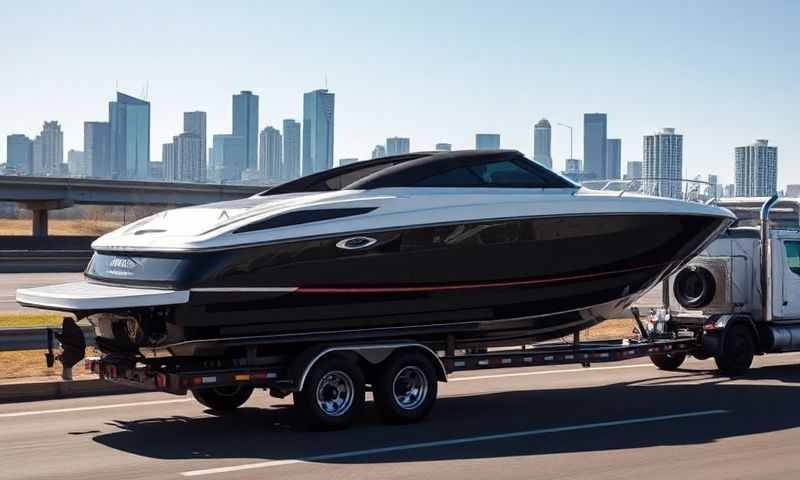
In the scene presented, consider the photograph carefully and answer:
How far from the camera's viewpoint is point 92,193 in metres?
75.5

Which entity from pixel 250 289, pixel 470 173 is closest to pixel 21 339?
pixel 250 289

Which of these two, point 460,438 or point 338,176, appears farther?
point 338,176

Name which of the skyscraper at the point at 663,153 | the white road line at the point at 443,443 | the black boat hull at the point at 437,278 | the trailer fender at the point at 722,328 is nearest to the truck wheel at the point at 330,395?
the black boat hull at the point at 437,278

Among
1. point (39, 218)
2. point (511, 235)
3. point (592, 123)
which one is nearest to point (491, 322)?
point (511, 235)

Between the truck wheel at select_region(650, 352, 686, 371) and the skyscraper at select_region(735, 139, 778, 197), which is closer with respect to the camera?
the truck wheel at select_region(650, 352, 686, 371)

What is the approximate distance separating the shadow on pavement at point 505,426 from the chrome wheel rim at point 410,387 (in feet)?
0.89

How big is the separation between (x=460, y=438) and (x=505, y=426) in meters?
0.97

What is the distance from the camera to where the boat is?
1188cm

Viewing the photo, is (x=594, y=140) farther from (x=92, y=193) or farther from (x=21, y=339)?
(x=21, y=339)

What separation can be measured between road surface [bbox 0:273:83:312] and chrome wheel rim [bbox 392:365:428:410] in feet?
61.8

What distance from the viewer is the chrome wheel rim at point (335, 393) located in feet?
40.7

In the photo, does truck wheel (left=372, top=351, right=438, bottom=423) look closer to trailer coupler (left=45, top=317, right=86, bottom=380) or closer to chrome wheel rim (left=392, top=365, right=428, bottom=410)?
chrome wheel rim (left=392, top=365, right=428, bottom=410)

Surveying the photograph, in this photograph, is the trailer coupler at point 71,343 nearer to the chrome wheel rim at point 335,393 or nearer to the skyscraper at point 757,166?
the chrome wheel rim at point 335,393

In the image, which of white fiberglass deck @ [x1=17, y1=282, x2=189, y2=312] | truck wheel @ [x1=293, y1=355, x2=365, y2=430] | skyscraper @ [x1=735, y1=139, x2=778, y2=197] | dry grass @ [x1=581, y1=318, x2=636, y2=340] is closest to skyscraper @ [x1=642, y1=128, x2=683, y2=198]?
skyscraper @ [x1=735, y1=139, x2=778, y2=197]
